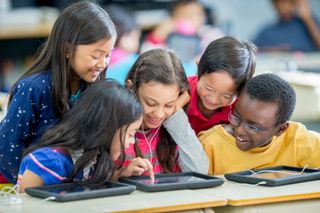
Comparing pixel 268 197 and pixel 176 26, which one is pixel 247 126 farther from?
pixel 176 26

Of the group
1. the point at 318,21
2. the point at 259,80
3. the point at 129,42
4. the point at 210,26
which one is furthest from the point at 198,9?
the point at 259,80

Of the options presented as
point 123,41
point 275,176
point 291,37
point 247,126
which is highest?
point 247,126

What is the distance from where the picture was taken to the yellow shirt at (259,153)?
2.77 meters

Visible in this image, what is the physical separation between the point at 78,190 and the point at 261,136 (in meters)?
0.70

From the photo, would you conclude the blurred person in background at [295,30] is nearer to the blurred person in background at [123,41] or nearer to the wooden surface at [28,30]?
the wooden surface at [28,30]

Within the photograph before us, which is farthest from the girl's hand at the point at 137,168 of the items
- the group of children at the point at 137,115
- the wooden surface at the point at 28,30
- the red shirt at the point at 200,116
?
the wooden surface at the point at 28,30

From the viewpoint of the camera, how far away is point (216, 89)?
8.93 feet

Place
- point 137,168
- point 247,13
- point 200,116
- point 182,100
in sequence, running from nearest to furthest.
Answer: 1. point 137,168
2. point 182,100
3. point 200,116
4. point 247,13

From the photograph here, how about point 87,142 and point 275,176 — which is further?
point 275,176

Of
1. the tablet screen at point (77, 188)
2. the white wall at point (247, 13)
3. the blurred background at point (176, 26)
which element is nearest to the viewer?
the tablet screen at point (77, 188)

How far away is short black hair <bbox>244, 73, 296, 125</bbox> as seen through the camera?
2658 millimetres

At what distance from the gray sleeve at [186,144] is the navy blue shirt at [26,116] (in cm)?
37

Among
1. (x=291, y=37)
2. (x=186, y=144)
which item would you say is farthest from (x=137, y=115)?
(x=291, y=37)

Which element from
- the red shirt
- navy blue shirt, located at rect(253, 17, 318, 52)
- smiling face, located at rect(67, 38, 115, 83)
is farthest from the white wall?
smiling face, located at rect(67, 38, 115, 83)
